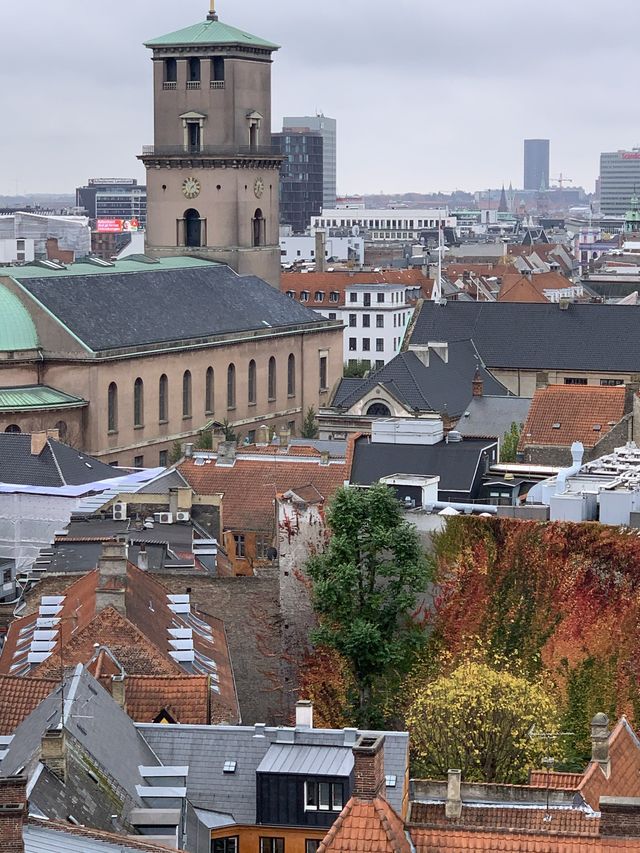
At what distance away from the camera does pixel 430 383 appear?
10550 cm

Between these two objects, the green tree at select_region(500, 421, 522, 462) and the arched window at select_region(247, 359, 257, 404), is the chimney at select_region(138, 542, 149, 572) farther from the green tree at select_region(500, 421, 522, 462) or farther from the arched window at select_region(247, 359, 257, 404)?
the arched window at select_region(247, 359, 257, 404)

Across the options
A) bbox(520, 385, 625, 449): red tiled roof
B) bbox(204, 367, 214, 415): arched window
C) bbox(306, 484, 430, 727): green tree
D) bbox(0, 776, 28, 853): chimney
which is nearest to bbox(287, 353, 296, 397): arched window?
bbox(204, 367, 214, 415): arched window

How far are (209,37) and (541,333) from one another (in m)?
32.9

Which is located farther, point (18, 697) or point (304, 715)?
point (18, 697)

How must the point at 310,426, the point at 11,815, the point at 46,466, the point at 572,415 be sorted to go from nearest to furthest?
the point at 11,815, the point at 572,415, the point at 46,466, the point at 310,426

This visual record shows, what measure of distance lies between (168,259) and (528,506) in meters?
79.0

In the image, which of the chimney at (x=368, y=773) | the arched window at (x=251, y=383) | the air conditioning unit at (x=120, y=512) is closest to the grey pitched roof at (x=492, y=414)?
the air conditioning unit at (x=120, y=512)

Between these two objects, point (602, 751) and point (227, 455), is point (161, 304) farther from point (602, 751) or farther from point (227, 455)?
point (602, 751)

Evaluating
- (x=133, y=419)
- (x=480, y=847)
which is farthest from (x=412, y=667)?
(x=133, y=419)

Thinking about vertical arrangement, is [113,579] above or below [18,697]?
above

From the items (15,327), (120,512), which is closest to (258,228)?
(15,327)

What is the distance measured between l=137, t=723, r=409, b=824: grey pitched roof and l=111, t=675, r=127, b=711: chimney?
1092mm

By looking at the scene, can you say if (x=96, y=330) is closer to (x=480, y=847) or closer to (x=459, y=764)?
(x=459, y=764)

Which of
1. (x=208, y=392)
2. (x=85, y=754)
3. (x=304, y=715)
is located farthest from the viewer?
(x=208, y=392)
